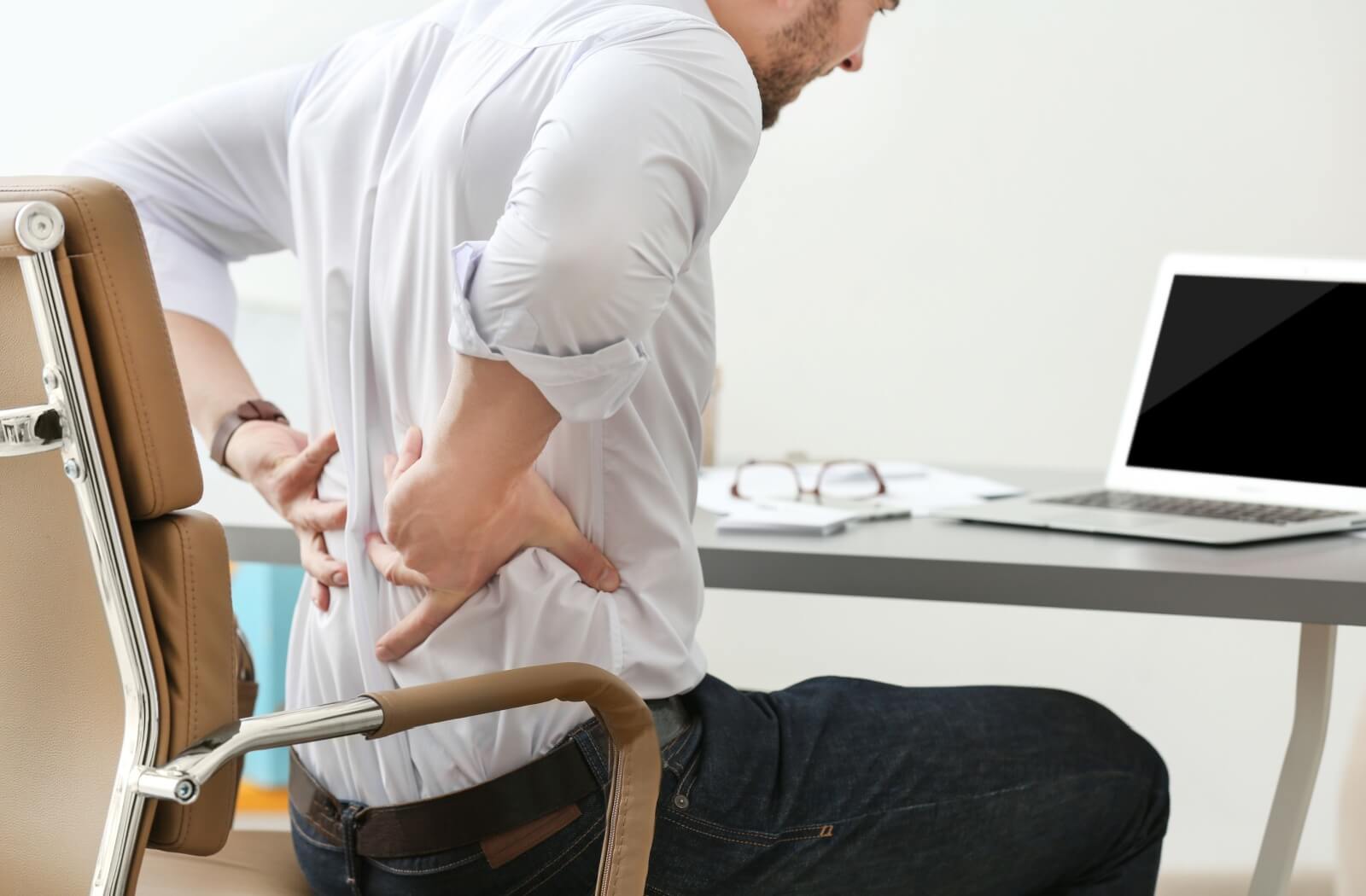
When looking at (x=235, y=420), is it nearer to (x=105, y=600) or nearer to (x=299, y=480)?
(x=299, y=480)

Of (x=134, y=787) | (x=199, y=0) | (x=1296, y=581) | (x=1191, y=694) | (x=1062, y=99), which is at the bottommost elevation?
(x=1191, y=694)

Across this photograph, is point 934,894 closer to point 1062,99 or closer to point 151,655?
point 151,655

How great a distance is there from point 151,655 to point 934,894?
62cm

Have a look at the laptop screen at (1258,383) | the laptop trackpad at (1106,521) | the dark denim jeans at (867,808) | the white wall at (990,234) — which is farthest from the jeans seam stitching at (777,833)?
the white wall at (990,234)

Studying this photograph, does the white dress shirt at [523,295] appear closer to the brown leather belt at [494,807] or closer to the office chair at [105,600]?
the brown leather belt at [494,807]

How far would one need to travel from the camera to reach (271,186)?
49.0 inches

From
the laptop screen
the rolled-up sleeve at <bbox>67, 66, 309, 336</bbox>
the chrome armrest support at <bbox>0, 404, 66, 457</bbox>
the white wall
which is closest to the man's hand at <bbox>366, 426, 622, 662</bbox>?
the chrome armrest support at <bbox>0, 404, 66, 457</bbox>

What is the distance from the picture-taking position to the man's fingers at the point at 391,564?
3.20ft

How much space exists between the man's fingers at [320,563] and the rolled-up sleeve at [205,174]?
321 millimetres

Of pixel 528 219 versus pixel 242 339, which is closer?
pixel 528 219

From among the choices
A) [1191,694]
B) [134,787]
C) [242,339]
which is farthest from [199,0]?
[134,787]

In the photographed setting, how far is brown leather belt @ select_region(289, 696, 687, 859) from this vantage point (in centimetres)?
96

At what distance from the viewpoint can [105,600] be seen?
74 centimetres

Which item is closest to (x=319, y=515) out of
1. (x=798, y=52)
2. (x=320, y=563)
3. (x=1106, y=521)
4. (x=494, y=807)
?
(x=320, y=563)
